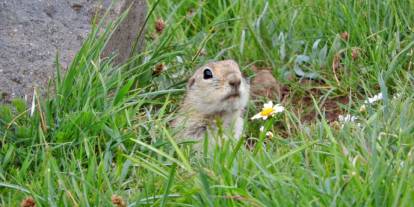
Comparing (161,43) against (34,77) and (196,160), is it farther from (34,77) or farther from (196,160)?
(196,160)

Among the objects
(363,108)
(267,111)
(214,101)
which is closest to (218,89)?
(214,101)

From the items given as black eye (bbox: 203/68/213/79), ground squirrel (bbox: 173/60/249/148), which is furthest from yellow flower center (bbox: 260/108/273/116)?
black eye (bbox: 203/68/213/79)

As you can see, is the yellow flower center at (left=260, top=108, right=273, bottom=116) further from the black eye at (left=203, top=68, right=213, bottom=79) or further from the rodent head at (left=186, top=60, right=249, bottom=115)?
the black eye at (left=203, top=68, right=213, bottom=79)

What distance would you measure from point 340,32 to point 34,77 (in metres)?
2.22

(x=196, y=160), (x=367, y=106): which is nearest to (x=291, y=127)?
(x=367, y=106)

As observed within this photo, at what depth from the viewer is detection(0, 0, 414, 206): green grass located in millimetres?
4348

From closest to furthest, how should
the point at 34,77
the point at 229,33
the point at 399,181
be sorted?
the point at 399,181, the point at 34,77, the point at 229,33

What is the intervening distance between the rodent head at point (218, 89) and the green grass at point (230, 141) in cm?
19

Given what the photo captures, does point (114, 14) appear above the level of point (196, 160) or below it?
above

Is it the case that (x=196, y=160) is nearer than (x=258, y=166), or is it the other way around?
(x=258, y=166)

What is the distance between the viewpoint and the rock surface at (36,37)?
19.2 feet

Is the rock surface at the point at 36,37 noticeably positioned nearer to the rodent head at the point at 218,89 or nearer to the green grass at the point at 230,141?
the green grass at the point at 230,141

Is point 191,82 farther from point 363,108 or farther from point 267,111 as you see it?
point 363,108

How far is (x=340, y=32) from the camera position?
7012 millimetres
